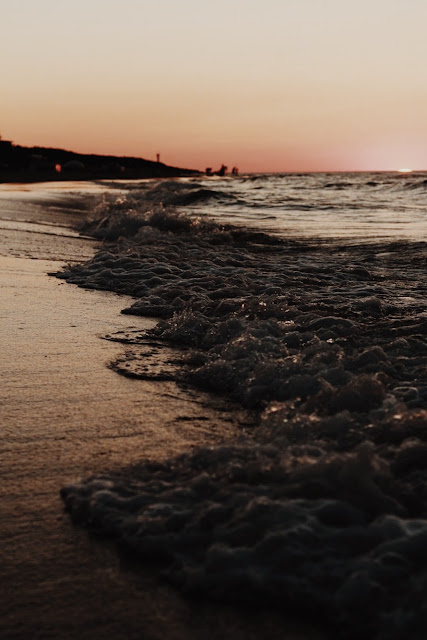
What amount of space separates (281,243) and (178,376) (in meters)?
6.55

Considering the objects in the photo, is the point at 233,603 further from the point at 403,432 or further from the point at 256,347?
the point at 256,347

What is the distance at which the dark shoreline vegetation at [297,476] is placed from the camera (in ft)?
5.72

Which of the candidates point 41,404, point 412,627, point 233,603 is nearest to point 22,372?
point 41,404

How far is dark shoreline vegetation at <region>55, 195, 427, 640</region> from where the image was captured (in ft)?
5.72

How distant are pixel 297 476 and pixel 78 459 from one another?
31.6 inches

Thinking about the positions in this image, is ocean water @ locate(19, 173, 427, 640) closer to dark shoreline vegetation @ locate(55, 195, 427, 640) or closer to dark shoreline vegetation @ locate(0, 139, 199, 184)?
dark shoreline vegetation @ locate(55, 195, 427, 640)

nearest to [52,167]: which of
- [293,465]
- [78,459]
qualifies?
[78,459]

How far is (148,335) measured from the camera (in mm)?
4359

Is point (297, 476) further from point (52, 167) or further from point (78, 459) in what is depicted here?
point (52, 167)

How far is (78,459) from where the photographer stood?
95.5 inches

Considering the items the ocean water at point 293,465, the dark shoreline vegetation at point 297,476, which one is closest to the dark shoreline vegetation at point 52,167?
the ocean water at point 293,465

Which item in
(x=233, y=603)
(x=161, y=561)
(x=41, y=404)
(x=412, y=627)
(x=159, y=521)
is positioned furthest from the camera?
(x=41, y=404)

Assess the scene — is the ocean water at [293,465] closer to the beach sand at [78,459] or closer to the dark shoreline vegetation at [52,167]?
the beach sand at [78,459]

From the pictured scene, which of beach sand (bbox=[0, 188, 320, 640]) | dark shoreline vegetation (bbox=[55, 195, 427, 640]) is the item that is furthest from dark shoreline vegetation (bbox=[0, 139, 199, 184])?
dark shoreline vegetation (bbox=[55, 195, 427, 640])
